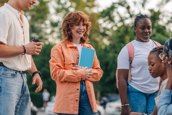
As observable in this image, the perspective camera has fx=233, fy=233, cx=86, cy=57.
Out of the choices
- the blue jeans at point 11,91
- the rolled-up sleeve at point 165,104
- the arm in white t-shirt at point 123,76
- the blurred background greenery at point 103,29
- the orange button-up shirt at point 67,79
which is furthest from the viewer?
the blurred background greenery at point 103,29

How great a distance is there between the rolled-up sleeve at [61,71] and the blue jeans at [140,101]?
735mm

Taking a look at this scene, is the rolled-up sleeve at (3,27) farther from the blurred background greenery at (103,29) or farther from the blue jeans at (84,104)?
the blurred background greenery at (103,29)

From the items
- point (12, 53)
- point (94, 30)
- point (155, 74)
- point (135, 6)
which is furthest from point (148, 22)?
point (94, 30)

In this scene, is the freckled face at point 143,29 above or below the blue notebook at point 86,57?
above

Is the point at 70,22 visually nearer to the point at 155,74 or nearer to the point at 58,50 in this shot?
the point at 58,50

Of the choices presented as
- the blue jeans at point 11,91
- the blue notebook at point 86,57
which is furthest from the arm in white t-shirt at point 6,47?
the blue notebook at point 86,57

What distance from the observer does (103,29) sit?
28.1 meters

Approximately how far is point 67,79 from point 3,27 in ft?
3.56

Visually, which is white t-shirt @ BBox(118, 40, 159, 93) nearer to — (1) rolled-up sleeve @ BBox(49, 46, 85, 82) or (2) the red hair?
(1) rolled-up sleeve @ BBox(49, 46, 85, 82)

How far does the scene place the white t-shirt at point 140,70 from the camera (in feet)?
10.6

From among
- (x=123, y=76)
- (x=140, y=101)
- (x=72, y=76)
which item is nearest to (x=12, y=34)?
(x=72, y=76)

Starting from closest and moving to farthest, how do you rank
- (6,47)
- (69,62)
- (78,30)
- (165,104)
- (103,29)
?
(165,104) → (6,47) → (69,62) → (78,30) → (103,29)

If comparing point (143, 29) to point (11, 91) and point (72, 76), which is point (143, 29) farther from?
point (11, 91)

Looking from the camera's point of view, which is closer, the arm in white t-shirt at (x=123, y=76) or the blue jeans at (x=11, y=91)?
the blue jeans at (x=11, y=91)
